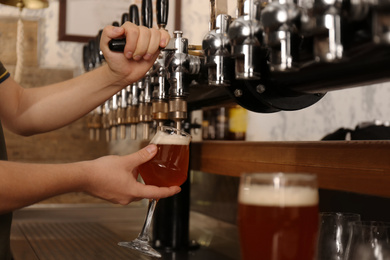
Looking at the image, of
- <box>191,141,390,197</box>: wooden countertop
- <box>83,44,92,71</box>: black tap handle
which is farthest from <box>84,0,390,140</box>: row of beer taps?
<box>83,44,92,71</box>: black tap handle

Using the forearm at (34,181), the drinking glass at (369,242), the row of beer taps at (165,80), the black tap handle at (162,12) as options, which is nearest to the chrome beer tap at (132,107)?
the row of beer taps at (165,80)

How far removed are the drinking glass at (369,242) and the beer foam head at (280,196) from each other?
0.11 meters

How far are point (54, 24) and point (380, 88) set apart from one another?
5.68 feet

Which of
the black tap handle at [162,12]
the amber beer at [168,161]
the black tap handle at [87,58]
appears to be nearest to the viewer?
the amber beer at [168,161]

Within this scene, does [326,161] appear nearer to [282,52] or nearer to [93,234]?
[282,52]

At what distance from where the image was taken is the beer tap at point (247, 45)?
734 millimetres

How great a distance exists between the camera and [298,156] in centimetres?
102

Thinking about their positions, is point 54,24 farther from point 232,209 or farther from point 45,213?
point 232,209

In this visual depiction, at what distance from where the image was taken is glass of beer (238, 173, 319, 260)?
0.61 meters

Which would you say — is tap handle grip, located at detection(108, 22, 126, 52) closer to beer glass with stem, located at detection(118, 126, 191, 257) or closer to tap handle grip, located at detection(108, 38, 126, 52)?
tap handle grip, located at detection(108, 38, 126, 52)

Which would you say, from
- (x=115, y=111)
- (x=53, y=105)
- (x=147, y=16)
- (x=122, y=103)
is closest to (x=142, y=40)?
(x=147, y=16)

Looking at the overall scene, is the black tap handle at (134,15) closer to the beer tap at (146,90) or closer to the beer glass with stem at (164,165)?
the beer tap at (146,90)

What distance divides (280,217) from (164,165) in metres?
0.41

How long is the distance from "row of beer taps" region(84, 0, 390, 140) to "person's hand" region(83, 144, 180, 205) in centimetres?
16
